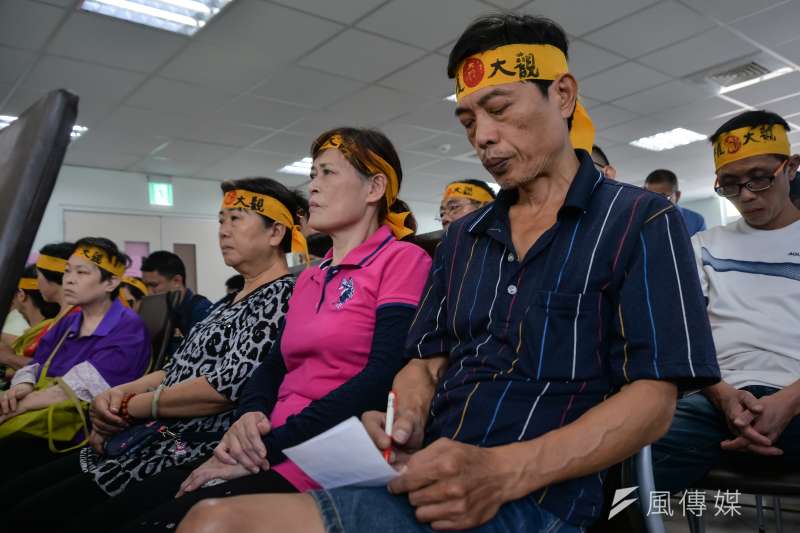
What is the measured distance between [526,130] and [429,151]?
592cm

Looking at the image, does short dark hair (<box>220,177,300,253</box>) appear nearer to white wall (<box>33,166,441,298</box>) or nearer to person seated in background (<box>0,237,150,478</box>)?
person seated in background (<box>0,237,150,478</box>)

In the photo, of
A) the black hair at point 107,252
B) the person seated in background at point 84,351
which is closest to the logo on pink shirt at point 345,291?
the person seated in background at point 84,351

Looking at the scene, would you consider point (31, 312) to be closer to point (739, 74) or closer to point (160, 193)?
point (160, 193)

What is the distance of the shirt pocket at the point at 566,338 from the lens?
0.87 m

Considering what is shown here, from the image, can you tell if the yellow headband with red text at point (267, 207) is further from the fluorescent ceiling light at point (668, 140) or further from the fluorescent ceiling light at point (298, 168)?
the fluorescent ceiling light at point (668, 140)

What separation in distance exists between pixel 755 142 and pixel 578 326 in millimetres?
1270

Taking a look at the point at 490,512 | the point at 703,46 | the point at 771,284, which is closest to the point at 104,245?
the point at 490,512

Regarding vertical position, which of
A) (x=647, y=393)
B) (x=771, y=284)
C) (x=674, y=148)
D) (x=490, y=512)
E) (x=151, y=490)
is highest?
(x=674, y=148)

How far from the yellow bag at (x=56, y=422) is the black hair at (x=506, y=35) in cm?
163

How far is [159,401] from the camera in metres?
1.58

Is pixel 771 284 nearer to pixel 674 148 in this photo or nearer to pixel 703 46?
pixel 703 46

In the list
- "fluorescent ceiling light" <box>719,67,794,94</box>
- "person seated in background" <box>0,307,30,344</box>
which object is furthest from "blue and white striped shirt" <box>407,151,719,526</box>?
"fluorescent ceiling light" <box>719,67,794,94</box>

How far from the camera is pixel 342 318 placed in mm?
1304

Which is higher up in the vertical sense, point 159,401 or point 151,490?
point 159,401
